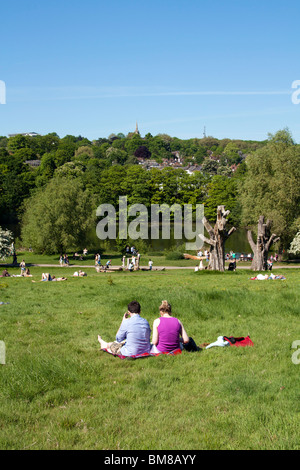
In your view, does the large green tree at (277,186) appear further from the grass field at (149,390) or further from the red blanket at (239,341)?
the red blanket at (239,341)

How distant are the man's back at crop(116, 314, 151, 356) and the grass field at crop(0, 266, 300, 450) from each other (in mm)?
325

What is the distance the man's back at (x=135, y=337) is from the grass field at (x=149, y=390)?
0.32 metres

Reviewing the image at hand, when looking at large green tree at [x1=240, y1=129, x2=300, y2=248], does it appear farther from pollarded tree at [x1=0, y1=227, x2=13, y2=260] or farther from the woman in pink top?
the woman in pink top

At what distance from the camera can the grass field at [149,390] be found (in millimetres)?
5148

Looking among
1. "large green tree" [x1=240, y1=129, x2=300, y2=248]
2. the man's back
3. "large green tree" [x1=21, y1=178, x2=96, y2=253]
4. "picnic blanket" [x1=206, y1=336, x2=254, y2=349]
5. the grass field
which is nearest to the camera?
the grass field

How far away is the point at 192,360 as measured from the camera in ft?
26.2

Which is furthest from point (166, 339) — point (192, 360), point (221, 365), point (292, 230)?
point (292, 230)

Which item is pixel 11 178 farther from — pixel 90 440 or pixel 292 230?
pixel 90 440

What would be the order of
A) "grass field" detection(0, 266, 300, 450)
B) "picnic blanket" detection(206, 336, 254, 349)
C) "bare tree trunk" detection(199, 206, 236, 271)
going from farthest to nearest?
"bare tree trunk" detection(199, 206, 236, 271) < "picnic blanket" detection(206, 336, 254, 349) < "grass field" detection(0, 266, 300, 450)

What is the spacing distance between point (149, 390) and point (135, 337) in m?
1.83

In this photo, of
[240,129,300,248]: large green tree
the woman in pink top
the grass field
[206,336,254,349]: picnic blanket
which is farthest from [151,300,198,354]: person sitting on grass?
[240,129,300,248]: large green tree

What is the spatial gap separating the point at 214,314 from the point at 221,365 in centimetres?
397

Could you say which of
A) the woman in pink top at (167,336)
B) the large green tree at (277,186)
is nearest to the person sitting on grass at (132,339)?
the woman in pink top at (167,336)

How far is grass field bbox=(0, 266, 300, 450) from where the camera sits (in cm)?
515
